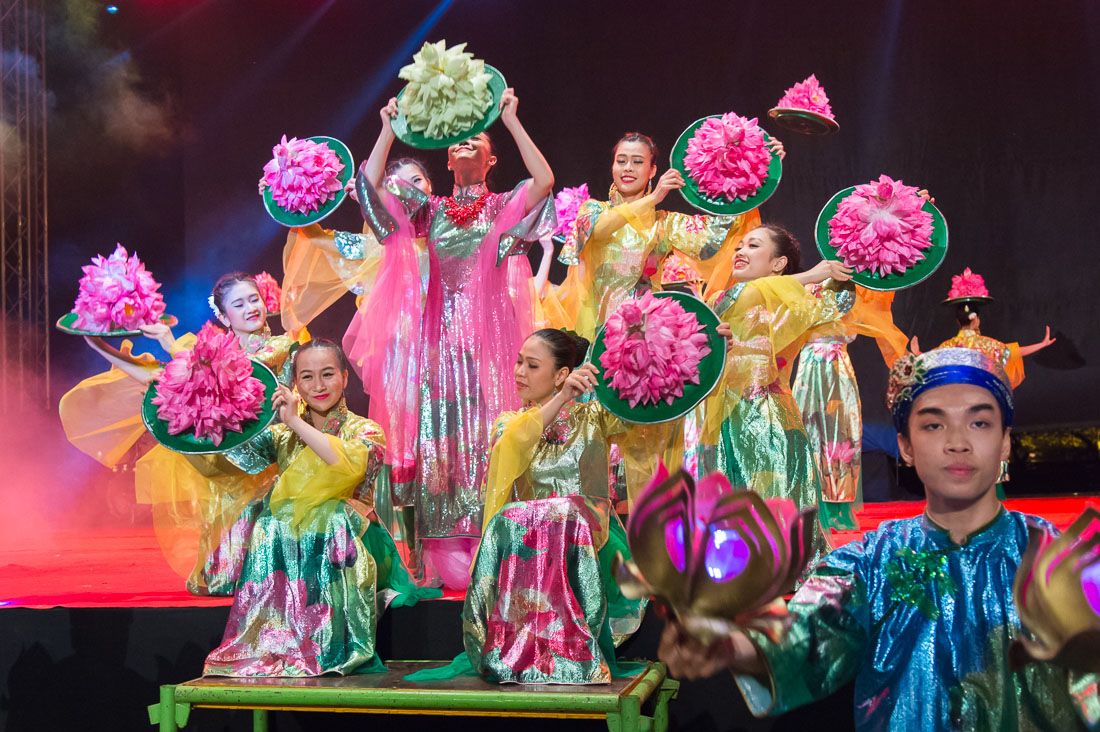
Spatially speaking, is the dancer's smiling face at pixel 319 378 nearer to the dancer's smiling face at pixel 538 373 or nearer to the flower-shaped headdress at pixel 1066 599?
the dancer's smiling face at pixel 538 373

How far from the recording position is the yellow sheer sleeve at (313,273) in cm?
425

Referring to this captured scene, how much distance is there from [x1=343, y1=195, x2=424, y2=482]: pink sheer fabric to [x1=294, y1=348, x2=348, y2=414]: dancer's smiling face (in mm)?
551

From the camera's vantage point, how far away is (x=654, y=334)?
256 cm

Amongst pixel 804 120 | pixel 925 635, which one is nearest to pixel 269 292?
pixel 804 120

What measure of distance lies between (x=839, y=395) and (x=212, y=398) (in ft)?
11.3

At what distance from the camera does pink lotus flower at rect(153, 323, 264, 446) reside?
2.72m

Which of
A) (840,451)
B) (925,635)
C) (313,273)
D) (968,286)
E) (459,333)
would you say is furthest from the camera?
(968,286)

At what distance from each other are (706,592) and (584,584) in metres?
1.35

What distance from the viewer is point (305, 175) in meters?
3.84

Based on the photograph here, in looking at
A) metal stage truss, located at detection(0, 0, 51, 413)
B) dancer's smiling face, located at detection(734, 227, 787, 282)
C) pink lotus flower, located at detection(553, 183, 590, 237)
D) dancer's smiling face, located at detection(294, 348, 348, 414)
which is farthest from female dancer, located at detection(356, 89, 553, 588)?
metal stage truss, located at detection(0, 0, 51, 413)

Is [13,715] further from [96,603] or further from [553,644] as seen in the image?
[553,644]

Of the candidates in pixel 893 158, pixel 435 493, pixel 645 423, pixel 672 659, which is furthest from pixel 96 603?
pixel 893 158
